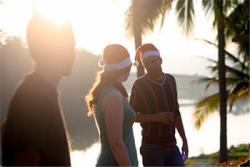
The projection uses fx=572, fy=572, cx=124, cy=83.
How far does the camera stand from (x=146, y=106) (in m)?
4.07

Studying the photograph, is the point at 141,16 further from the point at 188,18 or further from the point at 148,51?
the point at 148,51

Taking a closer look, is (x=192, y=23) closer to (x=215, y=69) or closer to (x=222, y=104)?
(x=222, y=104)

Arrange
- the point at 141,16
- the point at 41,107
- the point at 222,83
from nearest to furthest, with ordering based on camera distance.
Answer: the point at 41,107 < the point at 141,16 < the point at 222,83

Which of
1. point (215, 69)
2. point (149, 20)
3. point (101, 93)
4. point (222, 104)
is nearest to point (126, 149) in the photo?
point (101, 93)

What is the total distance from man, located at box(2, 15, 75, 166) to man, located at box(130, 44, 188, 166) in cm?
194

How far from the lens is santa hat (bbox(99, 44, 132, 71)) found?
316cm

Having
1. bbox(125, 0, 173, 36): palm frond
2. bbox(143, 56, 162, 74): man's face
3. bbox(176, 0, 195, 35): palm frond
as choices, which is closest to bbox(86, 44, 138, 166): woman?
bbox(143, 56, 162, 74): man's face

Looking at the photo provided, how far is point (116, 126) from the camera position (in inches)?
119

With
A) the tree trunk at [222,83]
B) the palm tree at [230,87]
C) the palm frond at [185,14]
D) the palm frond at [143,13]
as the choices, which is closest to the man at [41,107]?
the palm frond at [143,13]

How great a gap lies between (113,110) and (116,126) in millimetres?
86

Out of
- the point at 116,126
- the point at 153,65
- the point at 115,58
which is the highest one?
the point at 115,58

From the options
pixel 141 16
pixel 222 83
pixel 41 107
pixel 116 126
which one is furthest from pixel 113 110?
pixel 222 83

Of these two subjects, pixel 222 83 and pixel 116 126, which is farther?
pixel 222 83

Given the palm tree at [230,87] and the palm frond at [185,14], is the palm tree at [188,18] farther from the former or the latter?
the palm tree at [230,87]
